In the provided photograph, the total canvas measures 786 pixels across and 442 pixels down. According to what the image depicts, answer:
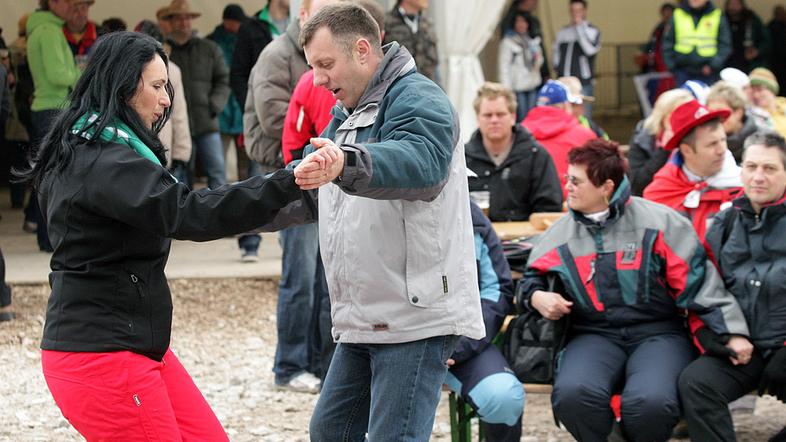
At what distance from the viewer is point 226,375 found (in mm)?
6871

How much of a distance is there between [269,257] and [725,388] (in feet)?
17.2

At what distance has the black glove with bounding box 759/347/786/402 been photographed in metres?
4.79

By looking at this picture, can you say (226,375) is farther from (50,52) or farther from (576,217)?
(50,52)

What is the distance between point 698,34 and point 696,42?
9 centimetres

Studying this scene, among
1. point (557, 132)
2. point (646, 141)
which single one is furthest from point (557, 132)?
point (646, 141)

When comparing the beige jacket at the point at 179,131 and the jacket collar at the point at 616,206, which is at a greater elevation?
the jacket collar at the point at 616,206

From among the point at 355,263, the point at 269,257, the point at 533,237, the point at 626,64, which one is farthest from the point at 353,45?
the point at 626,64

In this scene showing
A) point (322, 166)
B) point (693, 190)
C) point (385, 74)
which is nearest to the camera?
point (322, 166)

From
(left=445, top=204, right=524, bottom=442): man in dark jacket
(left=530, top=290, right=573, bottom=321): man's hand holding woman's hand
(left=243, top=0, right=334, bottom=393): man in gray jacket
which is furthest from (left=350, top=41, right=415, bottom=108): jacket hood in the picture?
(left=243, top=0, right=334, bottom=393): man in gray jacket

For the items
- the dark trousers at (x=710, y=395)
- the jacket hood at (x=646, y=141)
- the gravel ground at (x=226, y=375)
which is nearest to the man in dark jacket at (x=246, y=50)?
the gravel ground at (x=226, y=375)

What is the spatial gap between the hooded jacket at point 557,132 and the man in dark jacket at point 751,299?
278 centimetres

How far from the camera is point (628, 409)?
15.6ft

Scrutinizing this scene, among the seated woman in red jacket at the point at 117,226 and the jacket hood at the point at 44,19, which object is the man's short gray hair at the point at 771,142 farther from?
the jacket hood at the point at 44,19

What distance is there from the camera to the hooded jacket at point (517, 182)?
6730 mm
